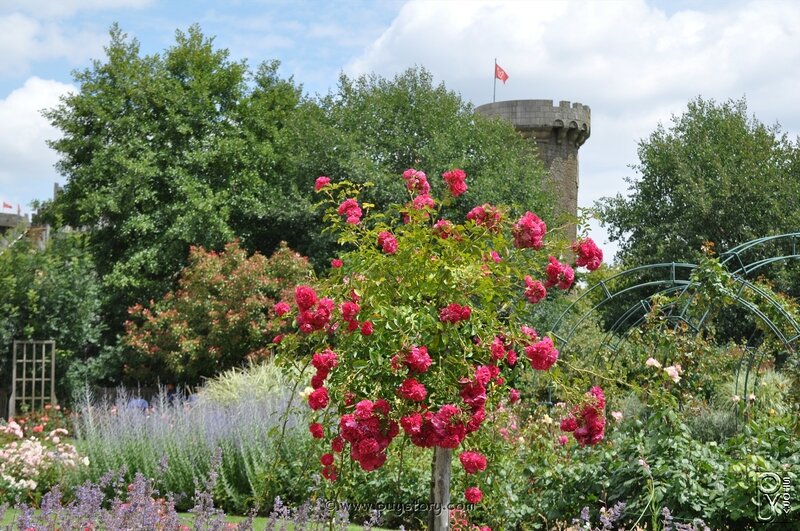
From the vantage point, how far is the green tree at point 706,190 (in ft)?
64.5

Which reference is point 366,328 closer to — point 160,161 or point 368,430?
point 368,430

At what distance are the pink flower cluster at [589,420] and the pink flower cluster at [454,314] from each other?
3.27ft

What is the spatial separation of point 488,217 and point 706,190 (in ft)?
55.3

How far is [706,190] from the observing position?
1994 cm

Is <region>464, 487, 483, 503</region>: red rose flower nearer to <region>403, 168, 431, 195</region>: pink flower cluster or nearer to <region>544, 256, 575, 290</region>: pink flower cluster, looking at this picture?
<region>544, 256, 575, 290</region>: pink flower cluster

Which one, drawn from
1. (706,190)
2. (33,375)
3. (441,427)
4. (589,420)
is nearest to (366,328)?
(441,427)

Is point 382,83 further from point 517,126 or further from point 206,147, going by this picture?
point 517,126

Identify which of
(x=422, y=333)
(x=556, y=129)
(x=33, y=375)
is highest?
(x=556, y=129)

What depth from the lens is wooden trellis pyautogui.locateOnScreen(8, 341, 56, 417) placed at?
47.0ft

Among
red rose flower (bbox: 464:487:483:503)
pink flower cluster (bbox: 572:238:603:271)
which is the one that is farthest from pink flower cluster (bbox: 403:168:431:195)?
red rose flower (bbox: 464:487:483:503)

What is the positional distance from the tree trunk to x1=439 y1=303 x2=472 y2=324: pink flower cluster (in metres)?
0.70

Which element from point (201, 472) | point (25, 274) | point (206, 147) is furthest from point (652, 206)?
point (201, 472)

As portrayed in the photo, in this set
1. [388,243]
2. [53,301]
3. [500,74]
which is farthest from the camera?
[500,74]

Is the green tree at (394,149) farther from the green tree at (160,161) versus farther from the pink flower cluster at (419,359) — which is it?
the pink flower cluster at (419,359)
